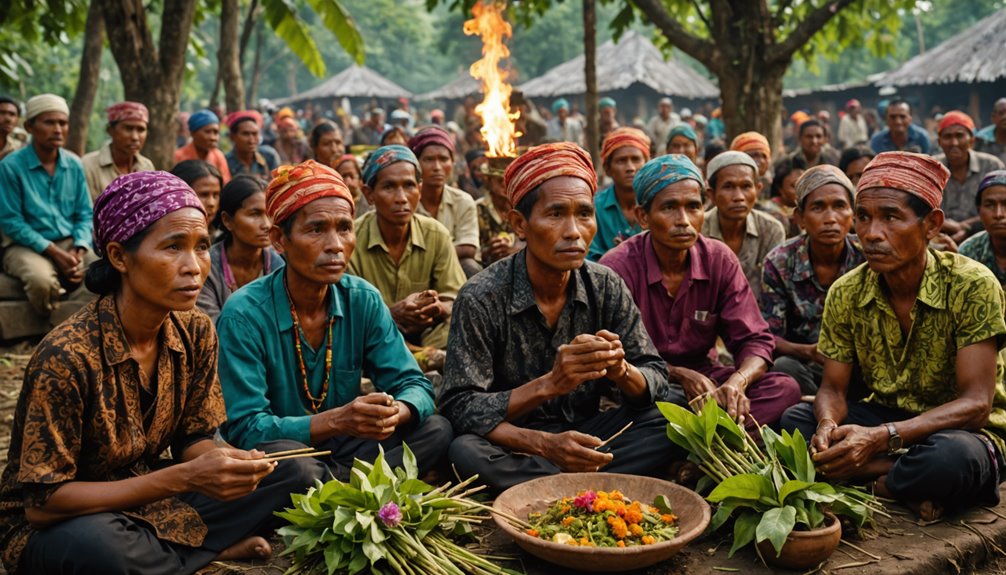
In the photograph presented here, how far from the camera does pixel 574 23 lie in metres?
43.7

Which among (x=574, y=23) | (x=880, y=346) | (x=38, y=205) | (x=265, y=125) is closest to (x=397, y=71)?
(x=574, y=23)

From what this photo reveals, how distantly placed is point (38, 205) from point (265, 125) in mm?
17021

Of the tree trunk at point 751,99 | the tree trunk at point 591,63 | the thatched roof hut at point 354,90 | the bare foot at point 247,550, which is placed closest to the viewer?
the bare foot at point 247,550

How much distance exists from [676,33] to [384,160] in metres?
4.91

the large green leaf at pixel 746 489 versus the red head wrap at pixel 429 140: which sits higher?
the red head wrap at pixel 429 140

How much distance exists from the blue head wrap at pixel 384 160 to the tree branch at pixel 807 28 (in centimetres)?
515

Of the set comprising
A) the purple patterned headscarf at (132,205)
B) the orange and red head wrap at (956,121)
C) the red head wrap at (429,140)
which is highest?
the red head wrap at (429,140)

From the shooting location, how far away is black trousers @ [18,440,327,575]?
2967mm

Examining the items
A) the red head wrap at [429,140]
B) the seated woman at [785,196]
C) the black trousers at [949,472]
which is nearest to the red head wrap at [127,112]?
the red head wrap at [429,140]

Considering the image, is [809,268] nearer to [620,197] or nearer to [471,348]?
[620,197]

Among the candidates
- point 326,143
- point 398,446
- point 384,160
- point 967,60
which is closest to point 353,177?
point 326,143

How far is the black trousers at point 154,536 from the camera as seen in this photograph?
297 centimetres

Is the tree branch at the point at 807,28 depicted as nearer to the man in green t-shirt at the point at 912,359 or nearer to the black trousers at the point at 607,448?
the man in green t-shirt at the point at 912,359

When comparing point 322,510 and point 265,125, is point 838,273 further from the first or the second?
point 265,125
